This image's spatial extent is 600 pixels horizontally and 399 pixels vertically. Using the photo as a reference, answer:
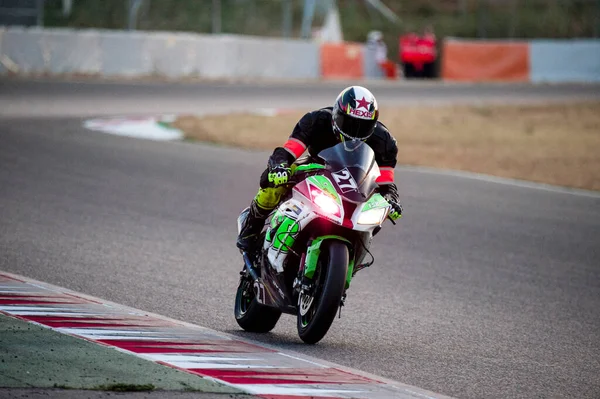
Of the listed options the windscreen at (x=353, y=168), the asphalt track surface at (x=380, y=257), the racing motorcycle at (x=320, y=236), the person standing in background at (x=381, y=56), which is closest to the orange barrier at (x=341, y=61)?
the person standing in background at (x=381, y=56)

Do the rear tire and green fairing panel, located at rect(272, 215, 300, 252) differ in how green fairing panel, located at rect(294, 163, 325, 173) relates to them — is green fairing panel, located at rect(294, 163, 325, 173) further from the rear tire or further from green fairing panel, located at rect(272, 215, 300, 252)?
the rear tire

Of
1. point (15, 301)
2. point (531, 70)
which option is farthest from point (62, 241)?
point (531, 70)

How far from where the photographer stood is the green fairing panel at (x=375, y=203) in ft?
21.1

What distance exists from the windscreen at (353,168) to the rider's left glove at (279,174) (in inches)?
9.0

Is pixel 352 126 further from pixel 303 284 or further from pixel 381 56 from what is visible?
pixel 381 56

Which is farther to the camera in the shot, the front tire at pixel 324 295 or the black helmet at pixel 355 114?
the black helmet at pixel 355 114

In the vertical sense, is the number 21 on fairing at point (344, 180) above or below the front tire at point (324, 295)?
above

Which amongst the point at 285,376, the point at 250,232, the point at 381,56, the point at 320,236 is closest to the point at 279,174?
the point at 320,236

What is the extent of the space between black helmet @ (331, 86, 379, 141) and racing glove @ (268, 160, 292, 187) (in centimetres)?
37

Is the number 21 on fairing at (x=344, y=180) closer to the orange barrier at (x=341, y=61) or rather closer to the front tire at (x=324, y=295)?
the front tire at (x=324, y=295)

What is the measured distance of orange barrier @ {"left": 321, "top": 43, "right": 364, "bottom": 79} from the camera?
3688 cm

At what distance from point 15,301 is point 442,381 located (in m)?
2.62

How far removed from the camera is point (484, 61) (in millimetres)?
41125

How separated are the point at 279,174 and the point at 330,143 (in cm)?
49
